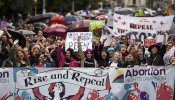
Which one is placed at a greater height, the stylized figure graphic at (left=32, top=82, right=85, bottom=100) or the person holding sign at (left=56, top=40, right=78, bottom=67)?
the person holding sign at (left=56, top=40, right=78, bottom=67)

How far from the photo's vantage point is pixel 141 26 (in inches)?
639

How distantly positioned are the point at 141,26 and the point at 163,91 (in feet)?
18.0

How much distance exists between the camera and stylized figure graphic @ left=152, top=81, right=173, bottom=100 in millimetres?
10883

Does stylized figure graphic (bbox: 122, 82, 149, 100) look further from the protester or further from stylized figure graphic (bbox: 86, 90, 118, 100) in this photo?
the protester

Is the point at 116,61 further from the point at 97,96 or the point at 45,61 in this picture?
the point at 45,61

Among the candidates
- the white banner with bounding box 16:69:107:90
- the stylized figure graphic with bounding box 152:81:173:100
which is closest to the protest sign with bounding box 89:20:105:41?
the white banner with bounding box 16:69:107:90

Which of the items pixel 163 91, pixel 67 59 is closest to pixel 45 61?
pixel 67 59

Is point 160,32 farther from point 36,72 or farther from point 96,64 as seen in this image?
point 36,72

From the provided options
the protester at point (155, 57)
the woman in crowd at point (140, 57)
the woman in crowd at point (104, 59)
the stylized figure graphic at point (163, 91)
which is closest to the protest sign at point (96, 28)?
the woman in crowd at point (104, 59)

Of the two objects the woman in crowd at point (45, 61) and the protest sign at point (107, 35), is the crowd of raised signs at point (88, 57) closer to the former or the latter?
the woman in crowd at point (45, 61)

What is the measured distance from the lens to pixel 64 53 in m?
13.3

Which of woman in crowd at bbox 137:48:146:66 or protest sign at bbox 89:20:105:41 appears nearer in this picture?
woman in crowd at bbox 137:48:146:66

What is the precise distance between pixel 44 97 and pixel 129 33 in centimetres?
566

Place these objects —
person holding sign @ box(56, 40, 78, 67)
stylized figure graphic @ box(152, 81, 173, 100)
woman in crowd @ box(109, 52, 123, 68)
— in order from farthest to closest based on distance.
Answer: person holding sign @ box(56, 40, 78, 67) < woman in crowd @ box(109, 52, 123, 68) < stylized figure graphic @ box(152, 81, 173, 100)
